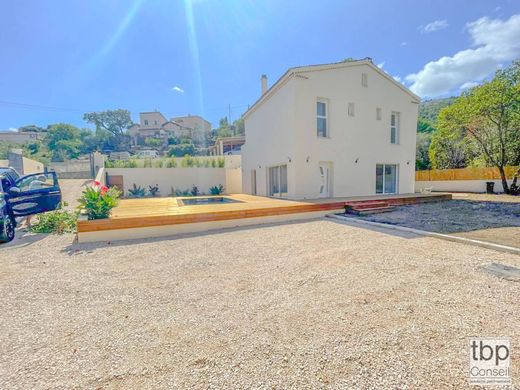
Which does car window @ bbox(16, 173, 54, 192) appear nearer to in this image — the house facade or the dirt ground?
the dirt ground

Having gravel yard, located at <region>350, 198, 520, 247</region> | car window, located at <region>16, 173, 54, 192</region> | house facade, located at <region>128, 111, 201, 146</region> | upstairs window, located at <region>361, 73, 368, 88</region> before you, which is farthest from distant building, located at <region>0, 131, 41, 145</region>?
gravel yard, located at <region>350, 198, 520, 247</region>

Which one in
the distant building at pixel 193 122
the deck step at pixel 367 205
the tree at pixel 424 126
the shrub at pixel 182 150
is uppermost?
the distant building at pixel 193 122

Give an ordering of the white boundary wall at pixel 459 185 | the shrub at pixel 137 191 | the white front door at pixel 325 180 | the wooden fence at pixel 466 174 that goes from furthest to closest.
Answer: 1. the white boundary wall at pixel 459 185
2. the wooden fence at pixel 466 174
3. the shrub at pixel 137 191
4. the white front door at pixel 325 180

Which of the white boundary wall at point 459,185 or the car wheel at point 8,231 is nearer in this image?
the car wheel at point 8,231

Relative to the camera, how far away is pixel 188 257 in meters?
4.75

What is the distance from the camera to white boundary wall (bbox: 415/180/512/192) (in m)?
18.3

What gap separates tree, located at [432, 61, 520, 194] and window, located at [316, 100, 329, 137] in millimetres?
10792

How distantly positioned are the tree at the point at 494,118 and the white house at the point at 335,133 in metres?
4.15

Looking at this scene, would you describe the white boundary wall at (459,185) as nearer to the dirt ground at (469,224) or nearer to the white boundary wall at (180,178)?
the dirt ground at (469,224)

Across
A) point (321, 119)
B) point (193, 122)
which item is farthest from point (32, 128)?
point (321, 119)

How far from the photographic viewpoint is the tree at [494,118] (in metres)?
14.2

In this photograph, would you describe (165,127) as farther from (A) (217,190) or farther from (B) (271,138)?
(B) (271,138)

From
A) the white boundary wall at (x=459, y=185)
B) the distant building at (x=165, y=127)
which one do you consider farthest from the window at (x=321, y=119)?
the distant building at (x=165, y=127)

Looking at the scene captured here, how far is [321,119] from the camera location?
11.9 m
